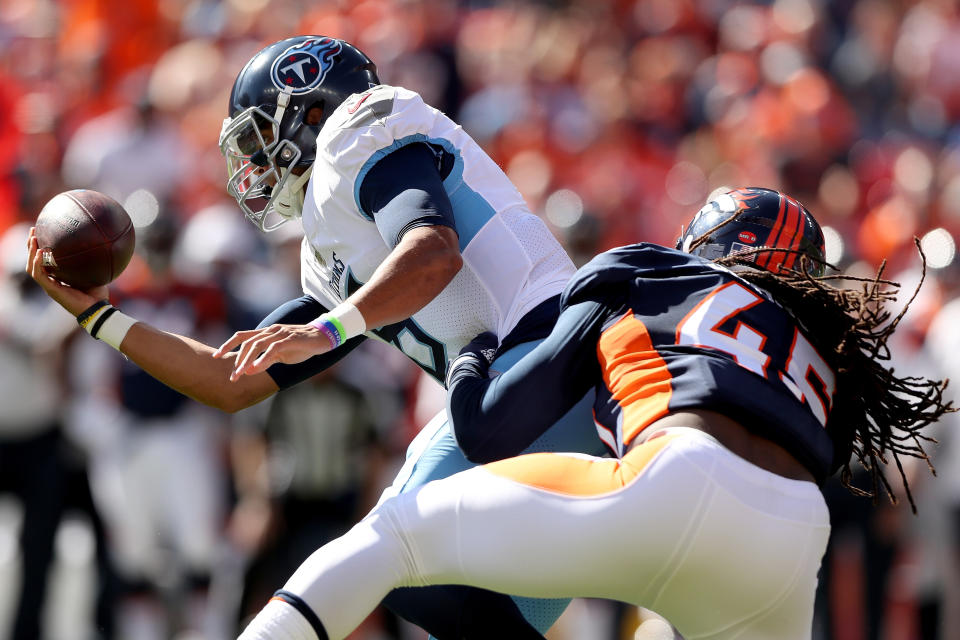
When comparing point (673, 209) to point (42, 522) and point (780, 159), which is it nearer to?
point (780, 159)

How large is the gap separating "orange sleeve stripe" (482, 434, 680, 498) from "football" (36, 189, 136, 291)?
133 centimetres

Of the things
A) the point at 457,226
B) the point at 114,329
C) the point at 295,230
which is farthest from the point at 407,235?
the point at 295,230

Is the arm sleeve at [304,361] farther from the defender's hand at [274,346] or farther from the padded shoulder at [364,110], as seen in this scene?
the defender's hand at [274,346]

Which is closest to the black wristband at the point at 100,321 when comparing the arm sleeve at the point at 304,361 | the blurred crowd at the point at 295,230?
the arm sleeve at the point at 304,361

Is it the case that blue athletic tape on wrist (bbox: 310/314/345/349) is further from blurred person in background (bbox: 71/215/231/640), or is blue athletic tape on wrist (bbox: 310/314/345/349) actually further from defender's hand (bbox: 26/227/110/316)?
blurred person in background (bbox: 71/215/231/640)

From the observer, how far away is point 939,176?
7.66m

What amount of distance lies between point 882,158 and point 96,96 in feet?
16.5

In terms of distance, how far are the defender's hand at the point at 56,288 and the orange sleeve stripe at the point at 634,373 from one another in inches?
56.4

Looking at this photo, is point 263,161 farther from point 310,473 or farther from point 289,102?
point 310,473

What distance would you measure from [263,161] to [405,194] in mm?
695

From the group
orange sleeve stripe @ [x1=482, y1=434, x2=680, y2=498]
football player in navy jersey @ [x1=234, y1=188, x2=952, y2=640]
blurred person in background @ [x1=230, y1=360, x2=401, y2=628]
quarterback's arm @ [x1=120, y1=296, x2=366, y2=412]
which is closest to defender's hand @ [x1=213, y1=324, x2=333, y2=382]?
football player in navy jersey @ [x1=234, y1=188, x2=952, y2=640]

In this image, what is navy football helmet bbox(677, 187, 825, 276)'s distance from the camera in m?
3.37

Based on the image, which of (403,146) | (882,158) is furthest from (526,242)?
(882,158)

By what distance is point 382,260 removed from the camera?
135 inches
